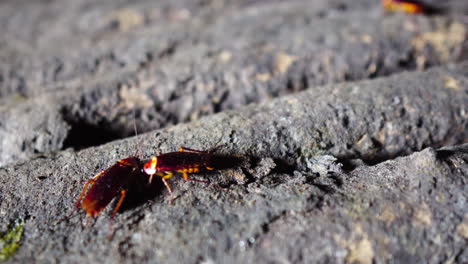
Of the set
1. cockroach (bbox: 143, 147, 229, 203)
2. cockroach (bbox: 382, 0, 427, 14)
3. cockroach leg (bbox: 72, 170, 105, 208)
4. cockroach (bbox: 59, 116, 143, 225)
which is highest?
cockroach (bbox: 382, 0, 427, 14)

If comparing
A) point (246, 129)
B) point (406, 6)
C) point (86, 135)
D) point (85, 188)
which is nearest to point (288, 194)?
point (246, 129)

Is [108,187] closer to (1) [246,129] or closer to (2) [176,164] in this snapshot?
(2) [176,164]

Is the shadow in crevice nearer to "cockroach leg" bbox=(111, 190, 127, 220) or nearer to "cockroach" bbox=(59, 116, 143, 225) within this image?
"cockroach" bbox=(59, 116, 143, 225)

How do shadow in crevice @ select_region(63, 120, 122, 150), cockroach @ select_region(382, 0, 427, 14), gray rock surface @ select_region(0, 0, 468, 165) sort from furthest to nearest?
cockroach @ select_region(382, 0, 427, 14), gray rock surface @ select_region(0, 0, 468, 165), shadow in crevice @ select_region(63, 120, 122, 150)

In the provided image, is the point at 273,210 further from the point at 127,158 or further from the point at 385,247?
the point at 127,158

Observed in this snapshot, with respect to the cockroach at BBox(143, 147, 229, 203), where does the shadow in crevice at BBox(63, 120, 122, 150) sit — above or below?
below

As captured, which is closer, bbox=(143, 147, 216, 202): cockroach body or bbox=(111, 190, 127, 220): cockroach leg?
bbox=(111, 190, 127, 220): cockroach leg

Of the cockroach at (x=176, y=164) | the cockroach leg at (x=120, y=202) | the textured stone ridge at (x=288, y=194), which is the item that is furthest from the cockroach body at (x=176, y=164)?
the cockroach leg at (x=120, y=202)

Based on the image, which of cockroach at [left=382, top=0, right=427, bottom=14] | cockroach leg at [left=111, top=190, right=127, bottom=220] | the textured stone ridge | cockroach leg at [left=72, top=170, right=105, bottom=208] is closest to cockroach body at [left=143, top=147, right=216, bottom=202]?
the textured stone ridge
